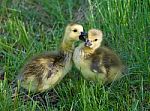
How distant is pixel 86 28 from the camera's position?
14.5 ft

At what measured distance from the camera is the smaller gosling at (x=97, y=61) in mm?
3631

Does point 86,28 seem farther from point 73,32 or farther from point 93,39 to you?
point 93,39

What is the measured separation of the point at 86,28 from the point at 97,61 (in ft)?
2.73

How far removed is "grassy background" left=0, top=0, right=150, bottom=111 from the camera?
3.55 m

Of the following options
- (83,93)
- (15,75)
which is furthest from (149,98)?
(15,75)

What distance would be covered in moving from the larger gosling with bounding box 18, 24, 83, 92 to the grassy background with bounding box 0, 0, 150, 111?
105mm

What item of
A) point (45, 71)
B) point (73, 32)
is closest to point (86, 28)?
point (73, 32)

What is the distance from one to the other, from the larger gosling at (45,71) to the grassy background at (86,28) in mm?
105

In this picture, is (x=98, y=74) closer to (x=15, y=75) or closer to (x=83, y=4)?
(x=15, y=75)

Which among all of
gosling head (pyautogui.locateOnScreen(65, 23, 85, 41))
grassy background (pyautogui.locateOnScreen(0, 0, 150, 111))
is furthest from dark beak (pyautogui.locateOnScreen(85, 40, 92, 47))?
grassy background (pyautogui.locateOnScreen(0, 0, 150, 111))

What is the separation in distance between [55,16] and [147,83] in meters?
1.46

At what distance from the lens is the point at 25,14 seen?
16.6 feet

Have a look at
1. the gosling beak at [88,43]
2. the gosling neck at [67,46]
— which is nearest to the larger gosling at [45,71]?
the gosling neck at [67,46]

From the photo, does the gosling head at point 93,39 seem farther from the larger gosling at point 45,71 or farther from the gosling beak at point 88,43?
the larger gosling at point 45,71
